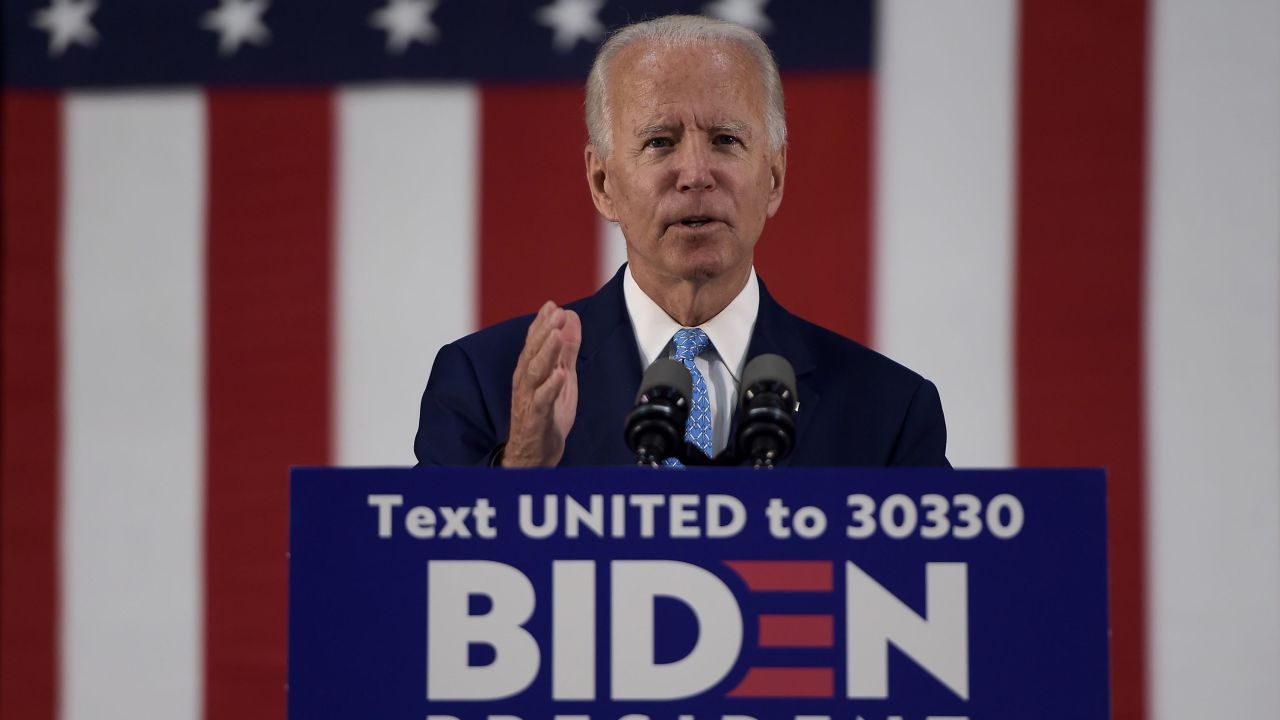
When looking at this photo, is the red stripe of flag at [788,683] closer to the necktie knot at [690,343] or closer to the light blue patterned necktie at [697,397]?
the light blue patterned necktie at [697,397]

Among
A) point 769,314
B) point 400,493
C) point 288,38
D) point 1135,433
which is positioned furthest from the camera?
point 288,38

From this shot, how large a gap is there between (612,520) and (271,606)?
192 cm

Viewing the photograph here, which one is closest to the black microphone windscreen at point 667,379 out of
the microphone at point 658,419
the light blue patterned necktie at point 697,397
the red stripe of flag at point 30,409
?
the microphone at point 658,419

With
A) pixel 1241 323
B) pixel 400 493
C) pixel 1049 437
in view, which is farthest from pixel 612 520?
pixel 1241 323

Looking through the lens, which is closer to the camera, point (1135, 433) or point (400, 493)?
point (400, 493)

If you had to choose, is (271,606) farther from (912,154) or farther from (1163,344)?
(1163,344)

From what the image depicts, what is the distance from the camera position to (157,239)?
111 inches

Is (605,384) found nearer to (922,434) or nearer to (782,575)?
(922,434)

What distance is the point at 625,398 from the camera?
1.56 meters

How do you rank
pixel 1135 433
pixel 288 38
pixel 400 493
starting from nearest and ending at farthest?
pixel 400 493
pixel 1135 433
pixel 288 38

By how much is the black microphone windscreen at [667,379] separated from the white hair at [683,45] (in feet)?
1.89

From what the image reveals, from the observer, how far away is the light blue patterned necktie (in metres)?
1.50

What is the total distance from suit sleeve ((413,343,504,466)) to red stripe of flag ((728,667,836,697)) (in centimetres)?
58

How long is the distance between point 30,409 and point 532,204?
1.12 m
